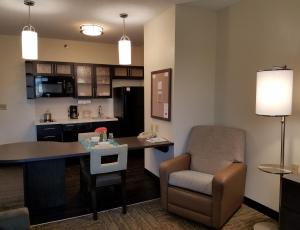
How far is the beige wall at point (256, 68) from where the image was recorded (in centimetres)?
248

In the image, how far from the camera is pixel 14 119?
4824 mm

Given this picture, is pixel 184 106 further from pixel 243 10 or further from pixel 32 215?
pixel 32 215

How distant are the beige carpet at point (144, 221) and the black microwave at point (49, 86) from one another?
2.90 m

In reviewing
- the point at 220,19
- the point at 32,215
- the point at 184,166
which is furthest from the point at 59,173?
the point at 220,19

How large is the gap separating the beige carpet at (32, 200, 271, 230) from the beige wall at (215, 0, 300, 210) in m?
0.32

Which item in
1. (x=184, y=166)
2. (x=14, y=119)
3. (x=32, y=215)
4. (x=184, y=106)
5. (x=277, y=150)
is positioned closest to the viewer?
(x=277, y=150)

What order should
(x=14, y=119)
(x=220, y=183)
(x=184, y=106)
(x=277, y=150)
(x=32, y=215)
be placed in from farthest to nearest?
(x=14, y=119) → (x=184, y=106) → (x=32, y=215) → (x=277, y=150) → (x=220, y=183)

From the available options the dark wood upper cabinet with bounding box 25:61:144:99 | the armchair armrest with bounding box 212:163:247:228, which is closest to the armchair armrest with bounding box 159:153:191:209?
the armchair armrest with bounding box 212:163:247:228

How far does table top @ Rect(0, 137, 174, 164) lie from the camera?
8.14ft

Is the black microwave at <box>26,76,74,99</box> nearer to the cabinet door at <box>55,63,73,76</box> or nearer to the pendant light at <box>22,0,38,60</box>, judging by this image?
the cabinet door at <box>55,63,73,76</box>

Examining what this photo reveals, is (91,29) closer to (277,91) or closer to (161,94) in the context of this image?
(161,94)

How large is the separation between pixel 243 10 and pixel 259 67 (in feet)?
2.58

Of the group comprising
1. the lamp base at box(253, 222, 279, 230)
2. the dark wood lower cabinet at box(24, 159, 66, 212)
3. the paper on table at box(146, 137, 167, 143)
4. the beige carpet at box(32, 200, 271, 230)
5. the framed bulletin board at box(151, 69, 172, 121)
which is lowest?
the beige carpet at box(32, 200, 271, 230)

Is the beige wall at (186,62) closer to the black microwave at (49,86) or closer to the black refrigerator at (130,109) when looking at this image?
the black refrigerator at (130,109)
